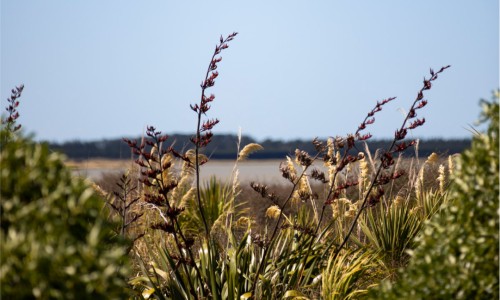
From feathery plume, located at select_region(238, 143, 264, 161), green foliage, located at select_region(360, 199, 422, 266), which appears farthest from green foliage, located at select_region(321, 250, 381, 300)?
green foliage, located at select_region(360, 199, 422, 266)

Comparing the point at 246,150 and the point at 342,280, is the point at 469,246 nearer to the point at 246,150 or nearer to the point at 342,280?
the point at 342,280

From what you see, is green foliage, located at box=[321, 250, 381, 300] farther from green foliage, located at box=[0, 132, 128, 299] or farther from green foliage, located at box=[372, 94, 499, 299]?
green foliage, located at box=[0, 132, 128, 299]

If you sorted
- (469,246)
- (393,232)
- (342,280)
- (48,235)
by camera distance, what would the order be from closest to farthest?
(48,235) < (469,246) < (342,280) < (393,232)

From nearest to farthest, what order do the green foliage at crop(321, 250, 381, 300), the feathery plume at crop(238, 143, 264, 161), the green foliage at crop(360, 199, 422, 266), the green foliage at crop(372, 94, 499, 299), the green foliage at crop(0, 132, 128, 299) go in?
the green foliage at crop(0, 132, 128, 299) → the green foliage at crop(372, 94, 499, 299) → the green foliage at crop(321, 250, 381, 300) → the feathery plume at crop(238, 143, 264, 161) → the green foliage at crop(360, 199, 422, 266)

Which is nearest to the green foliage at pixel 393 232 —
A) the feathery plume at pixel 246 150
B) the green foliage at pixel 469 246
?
the feathery plume at pixel 246 150

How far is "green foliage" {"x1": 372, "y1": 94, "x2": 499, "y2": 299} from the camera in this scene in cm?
370

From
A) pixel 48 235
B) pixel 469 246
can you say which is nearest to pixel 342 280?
pixel 469 246

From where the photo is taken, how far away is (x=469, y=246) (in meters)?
3.70

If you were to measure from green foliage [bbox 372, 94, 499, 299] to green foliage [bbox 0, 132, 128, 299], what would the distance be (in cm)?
157

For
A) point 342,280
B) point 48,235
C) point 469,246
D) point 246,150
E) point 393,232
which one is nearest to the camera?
point 48,235

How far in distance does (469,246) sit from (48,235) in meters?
2.06

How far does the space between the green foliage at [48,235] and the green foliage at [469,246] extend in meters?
1.57

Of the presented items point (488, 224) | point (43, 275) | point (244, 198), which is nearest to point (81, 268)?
point (43, 275)

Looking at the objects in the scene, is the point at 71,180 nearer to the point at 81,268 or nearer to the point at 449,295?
the point at 81,268
